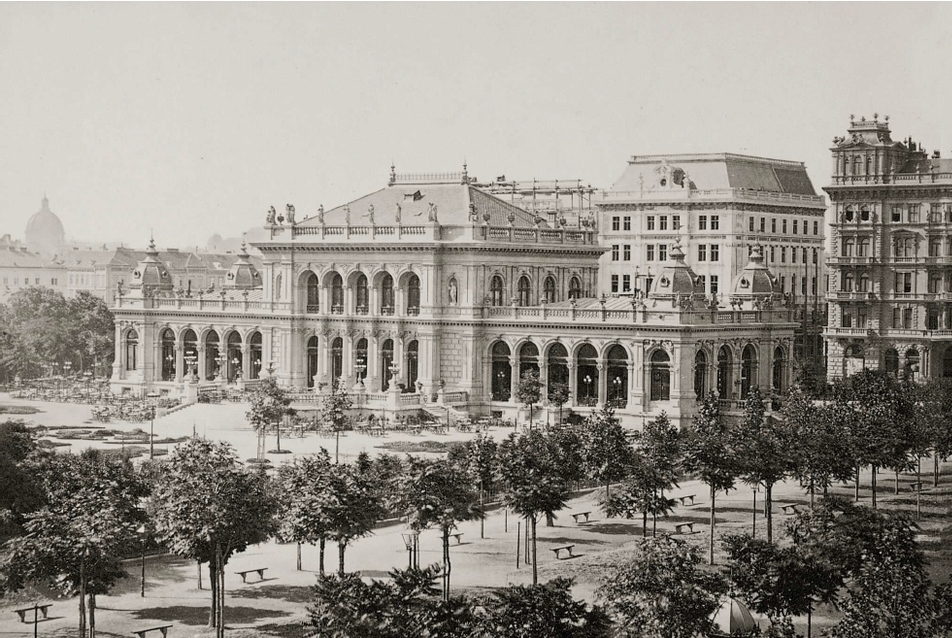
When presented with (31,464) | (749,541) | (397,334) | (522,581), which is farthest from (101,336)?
(749,541)

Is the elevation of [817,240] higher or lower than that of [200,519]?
higher

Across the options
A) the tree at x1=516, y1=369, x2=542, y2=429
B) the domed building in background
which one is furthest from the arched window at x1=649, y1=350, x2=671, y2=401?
the domed building in background

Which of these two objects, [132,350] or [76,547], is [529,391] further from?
[76,547]

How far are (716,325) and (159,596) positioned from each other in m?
50.9

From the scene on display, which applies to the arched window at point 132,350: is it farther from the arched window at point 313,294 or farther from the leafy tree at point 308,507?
the leafy tree at point 308,507

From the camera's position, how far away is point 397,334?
340 ft

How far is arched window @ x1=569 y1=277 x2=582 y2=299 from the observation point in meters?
110

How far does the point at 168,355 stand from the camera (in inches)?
4582

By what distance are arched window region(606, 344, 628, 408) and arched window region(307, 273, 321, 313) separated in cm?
2382

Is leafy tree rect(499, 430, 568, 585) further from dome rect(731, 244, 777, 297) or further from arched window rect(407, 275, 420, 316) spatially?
arched window rect(407, 275, 420, 316)

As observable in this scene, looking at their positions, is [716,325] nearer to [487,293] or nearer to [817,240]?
[487,293]

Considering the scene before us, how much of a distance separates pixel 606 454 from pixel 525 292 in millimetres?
40534

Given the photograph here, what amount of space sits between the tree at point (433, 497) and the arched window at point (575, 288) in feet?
185

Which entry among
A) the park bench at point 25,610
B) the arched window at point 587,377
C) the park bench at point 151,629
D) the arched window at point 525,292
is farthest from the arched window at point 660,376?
the park bench at point 25,610
